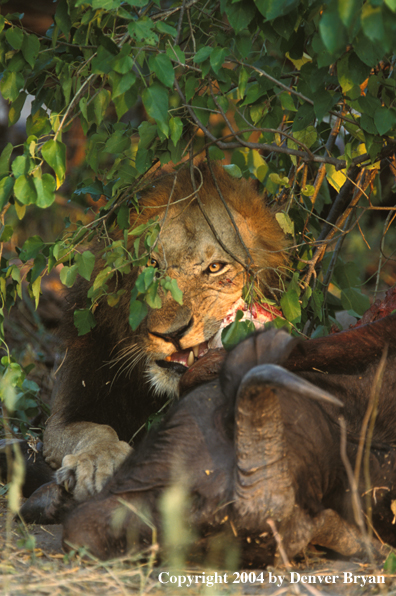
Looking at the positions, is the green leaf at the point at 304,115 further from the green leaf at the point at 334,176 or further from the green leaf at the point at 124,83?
the green leaf at the point at 124,83

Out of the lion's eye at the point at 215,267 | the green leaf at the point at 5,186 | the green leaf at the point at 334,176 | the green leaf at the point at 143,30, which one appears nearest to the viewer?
Result: the green leaf at the point at 143,30

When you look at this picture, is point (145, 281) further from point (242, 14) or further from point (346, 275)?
point (346, 275)

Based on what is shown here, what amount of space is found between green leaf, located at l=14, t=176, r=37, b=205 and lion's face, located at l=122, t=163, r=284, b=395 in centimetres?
68

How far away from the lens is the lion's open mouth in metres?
2.91

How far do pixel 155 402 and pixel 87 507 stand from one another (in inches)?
57.0

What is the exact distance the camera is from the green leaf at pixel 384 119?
2419 millimetres

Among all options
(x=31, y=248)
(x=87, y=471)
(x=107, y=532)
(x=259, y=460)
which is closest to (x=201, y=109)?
(x=31, y=248)

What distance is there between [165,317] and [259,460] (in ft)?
4.16

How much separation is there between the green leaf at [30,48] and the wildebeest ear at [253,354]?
150 cm

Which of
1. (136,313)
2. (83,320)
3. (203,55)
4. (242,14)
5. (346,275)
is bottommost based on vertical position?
(346,275)

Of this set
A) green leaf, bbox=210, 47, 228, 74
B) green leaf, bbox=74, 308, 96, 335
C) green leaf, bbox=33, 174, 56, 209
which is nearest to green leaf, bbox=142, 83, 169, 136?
green leaf, bbox=210, 47, 228, 74

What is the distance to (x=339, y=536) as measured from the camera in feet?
6.11

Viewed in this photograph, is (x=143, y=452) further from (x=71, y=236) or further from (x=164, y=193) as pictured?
(x=164, y=193)

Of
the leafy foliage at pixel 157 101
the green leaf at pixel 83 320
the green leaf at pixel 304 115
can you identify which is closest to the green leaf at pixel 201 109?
the leafy foliage at pixel 157 101
